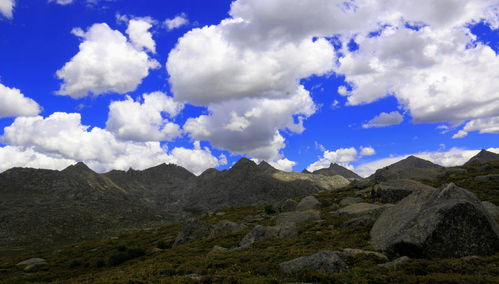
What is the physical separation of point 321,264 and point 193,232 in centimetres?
2584

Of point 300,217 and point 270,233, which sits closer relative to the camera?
point 270,233

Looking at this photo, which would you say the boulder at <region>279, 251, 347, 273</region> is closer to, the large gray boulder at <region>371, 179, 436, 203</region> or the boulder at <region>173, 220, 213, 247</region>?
the large gray boulder at <region>371, 179, 436, 203</region>

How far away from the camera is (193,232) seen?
36.9 metres

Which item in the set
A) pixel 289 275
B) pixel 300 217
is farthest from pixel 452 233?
pixel 300 217

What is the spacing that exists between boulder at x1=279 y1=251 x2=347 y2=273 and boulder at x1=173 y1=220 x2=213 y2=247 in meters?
23.6

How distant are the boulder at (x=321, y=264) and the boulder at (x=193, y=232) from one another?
77.3ft

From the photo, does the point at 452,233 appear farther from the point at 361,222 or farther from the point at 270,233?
the point at 270,233

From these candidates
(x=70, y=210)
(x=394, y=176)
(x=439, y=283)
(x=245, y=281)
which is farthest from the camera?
(x=70, y=210)

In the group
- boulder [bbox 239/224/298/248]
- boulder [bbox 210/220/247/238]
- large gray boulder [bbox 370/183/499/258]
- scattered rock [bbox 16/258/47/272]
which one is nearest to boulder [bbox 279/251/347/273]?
large gray boulder [bbox 370/183/499/258]

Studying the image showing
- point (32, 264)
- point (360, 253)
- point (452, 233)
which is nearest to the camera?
point (452, 233)

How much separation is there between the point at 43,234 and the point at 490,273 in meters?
105

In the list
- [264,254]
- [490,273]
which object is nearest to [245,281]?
[264,254]

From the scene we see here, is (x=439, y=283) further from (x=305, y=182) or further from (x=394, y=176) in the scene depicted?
(x=305, y=182)

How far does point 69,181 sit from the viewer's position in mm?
180625
